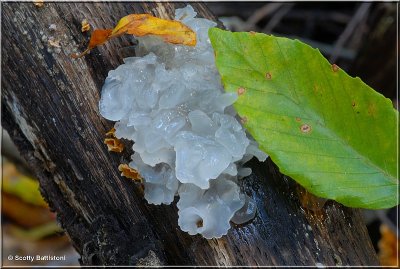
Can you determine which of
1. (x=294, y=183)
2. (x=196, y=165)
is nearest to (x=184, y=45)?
(x=196, y=165)

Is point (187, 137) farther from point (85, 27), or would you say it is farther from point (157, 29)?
point (85, 27)

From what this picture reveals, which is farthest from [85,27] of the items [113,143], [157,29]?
[113,143]

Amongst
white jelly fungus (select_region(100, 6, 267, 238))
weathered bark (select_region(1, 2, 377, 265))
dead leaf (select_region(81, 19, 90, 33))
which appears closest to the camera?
white jelly fungus (select_region(100, 6, 267, 238))

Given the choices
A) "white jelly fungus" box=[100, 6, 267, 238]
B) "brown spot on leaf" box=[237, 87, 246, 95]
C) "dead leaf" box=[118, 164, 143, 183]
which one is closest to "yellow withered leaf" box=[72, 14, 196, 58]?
"white jelly fungus" box=[100, 6, 267, 238]

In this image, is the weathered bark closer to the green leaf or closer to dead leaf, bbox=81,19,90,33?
dead leaf, bbox=81,19,90,33

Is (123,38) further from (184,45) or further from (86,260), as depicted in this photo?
(86,260)

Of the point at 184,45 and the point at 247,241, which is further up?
the point at 184,45
